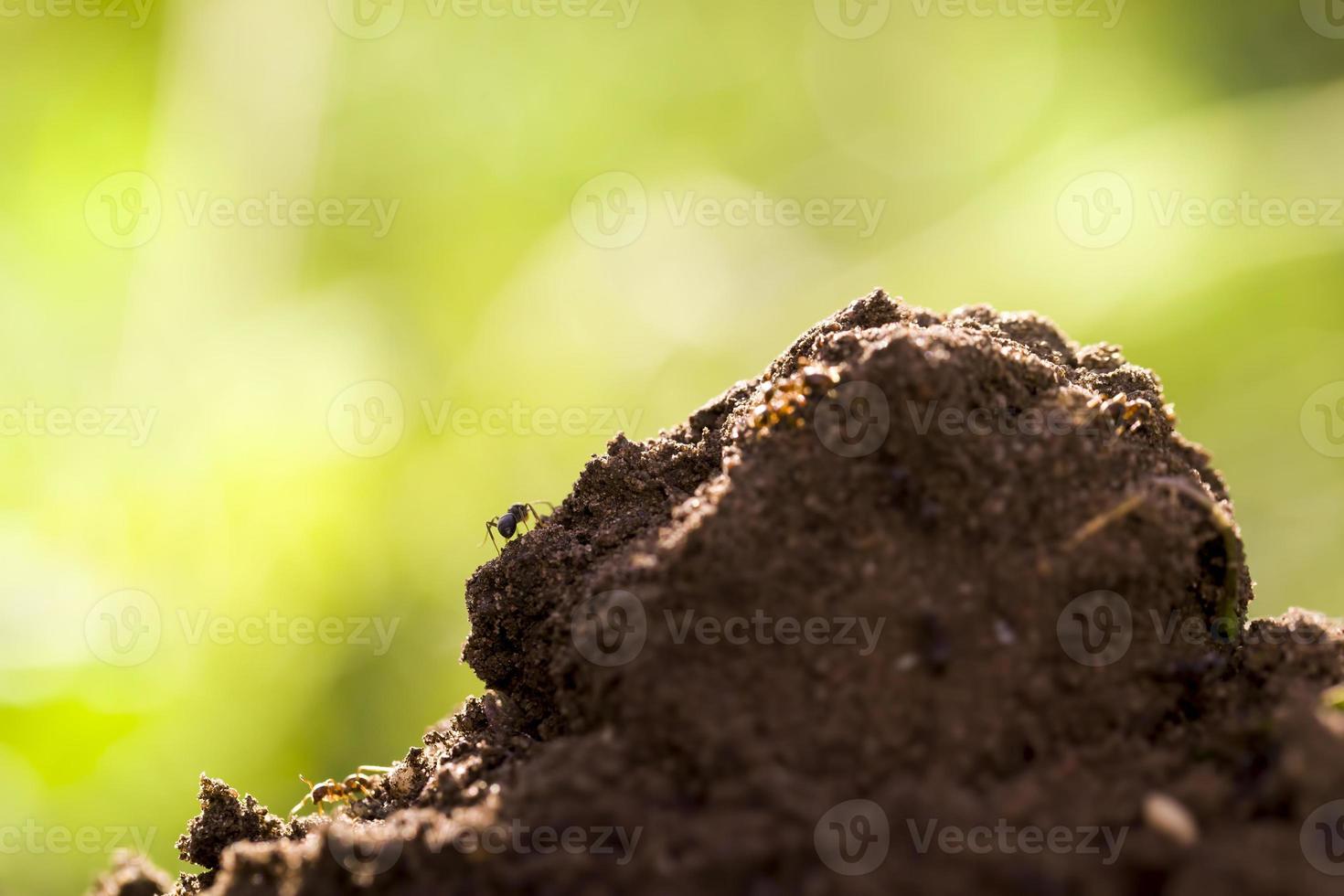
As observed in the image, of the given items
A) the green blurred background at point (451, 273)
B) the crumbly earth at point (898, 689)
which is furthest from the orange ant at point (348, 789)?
the green blurred background at point (451, 273)

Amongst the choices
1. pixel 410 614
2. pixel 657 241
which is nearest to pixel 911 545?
pixel 410 614

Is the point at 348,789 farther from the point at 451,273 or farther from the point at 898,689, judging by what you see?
the point at 451,273

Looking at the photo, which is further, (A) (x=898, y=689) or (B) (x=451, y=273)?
(B) (x=451, y=273)

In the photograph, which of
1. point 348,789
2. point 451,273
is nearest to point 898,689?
point 348,789

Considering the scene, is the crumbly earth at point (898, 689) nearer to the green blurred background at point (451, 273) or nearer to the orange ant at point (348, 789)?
the orange ant at point (348, 789)

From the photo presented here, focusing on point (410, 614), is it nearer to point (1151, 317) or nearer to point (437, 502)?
point (437, 502)
